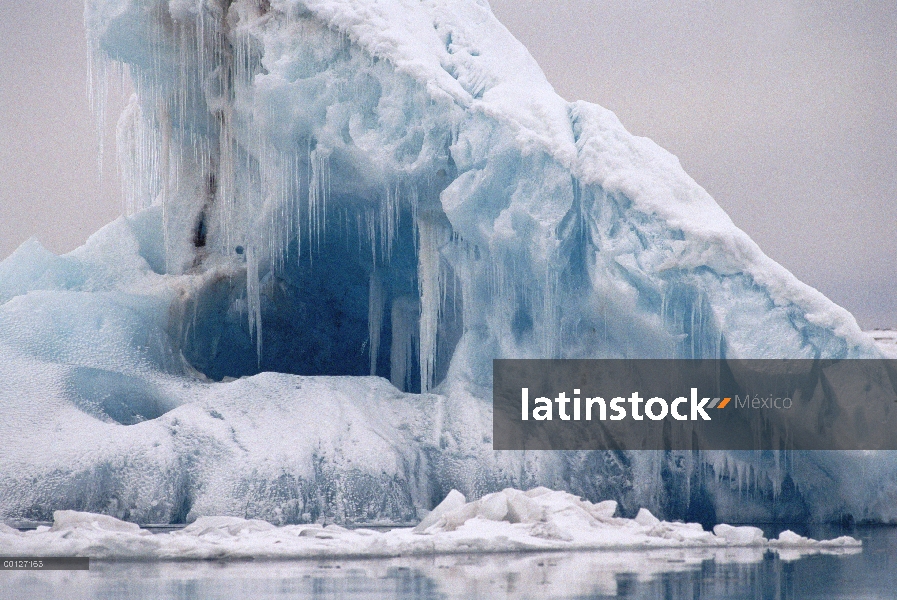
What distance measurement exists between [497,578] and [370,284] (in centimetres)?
722

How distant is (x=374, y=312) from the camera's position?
47.0ft

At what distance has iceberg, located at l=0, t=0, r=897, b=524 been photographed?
37.1 feet

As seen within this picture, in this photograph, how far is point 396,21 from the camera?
41.6ft

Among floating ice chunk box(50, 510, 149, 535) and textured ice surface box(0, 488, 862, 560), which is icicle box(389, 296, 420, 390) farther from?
floating ice chunk box(50, 510, 149, 535)

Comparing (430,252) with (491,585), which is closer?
(491,585)

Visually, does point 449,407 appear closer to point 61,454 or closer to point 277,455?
point 277,455

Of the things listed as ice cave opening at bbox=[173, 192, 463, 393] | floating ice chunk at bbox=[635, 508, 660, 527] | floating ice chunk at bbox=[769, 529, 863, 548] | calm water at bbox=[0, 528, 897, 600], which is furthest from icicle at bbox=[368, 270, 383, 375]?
floating ice chunk at bbox=[769, 529, 863, 548]

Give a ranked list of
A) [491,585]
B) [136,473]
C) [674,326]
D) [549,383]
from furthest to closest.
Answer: [549,383] → [674,326] → [136,473] → [491,585]

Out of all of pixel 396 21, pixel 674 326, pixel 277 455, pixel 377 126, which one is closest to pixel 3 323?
pixel 277 455

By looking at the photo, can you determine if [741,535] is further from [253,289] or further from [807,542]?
[253,289]

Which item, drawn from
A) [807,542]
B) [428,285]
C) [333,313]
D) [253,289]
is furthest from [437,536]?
[333,313]

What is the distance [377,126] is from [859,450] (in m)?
5.63

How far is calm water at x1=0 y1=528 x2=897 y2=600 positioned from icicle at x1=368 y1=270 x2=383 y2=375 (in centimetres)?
553

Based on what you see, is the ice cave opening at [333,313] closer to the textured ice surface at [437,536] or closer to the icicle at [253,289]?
the icicle at [253,289]
